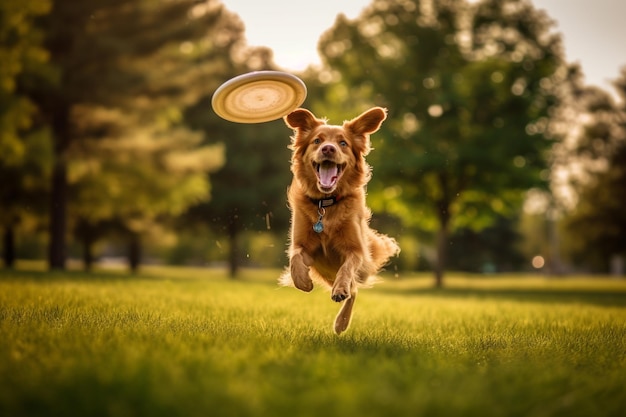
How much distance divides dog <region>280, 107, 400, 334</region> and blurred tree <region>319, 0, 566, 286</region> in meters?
14.3

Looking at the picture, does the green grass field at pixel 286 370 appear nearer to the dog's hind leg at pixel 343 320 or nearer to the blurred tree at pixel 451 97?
the dog's hind leg at pixel 343 320

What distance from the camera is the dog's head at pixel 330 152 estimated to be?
5617mm

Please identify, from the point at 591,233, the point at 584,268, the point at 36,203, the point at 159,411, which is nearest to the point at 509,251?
the point at 591,233

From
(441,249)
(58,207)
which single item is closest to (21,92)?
(58,207)

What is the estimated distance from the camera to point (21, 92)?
1669 centimetres

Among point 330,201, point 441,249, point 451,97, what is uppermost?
point 451,97

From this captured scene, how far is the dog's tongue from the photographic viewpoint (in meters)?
5.62

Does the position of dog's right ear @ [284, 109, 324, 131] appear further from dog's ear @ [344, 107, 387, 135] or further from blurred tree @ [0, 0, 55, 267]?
blurred tree @ [0, 0, 55, 267]

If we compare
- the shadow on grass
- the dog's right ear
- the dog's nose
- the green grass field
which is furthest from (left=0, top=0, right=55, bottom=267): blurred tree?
the shadow on grass

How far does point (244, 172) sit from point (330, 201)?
828 inches

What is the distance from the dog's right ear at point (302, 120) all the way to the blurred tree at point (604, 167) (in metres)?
29.8

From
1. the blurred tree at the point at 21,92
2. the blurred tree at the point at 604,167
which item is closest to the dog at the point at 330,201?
the blurred tree at the point at 21,92

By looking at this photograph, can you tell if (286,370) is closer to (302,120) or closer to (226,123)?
(302,120)

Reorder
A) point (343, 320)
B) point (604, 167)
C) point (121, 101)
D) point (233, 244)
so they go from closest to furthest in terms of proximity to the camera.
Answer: point (343, 320) < point (121, 101) < point (233, 244) < point (604, 167)
